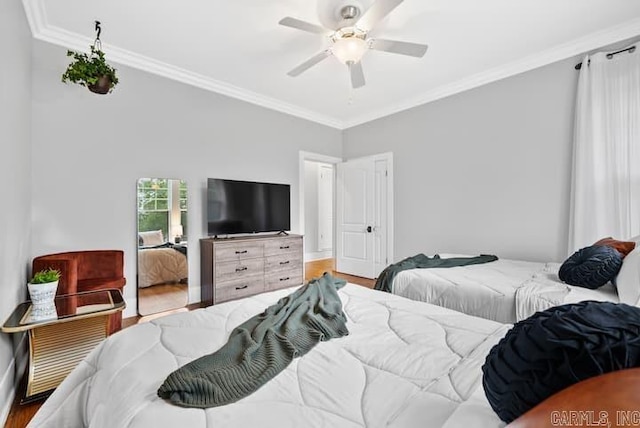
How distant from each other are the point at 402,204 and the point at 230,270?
2.65m

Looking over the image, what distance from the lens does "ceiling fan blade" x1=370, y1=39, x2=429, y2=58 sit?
235cm

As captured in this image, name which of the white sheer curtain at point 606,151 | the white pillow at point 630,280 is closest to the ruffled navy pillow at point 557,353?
the white pillow at point 630,280

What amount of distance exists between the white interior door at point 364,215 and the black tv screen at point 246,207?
1.22 m

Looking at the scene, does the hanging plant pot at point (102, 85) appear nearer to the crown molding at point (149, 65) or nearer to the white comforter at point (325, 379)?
the crown molding at point (149, 65)

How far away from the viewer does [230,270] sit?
3.56 meters

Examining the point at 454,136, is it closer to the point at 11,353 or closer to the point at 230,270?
the point at 230,270

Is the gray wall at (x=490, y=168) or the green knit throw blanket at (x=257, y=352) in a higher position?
the gray wall at (x=490, y=168)

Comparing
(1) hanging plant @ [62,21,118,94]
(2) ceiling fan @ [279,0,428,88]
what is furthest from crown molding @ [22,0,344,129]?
(2) ceiling fan @ [279,0,428,88]

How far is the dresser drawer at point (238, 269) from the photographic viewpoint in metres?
3.47

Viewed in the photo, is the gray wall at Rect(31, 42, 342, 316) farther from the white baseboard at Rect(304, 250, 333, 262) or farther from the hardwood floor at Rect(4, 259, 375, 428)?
the white baseboard at Rect(304, 250, 333, 262)

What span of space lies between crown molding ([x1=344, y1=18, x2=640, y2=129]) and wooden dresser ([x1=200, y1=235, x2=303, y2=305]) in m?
2.65

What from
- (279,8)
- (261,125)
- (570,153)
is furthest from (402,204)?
(279,8)
